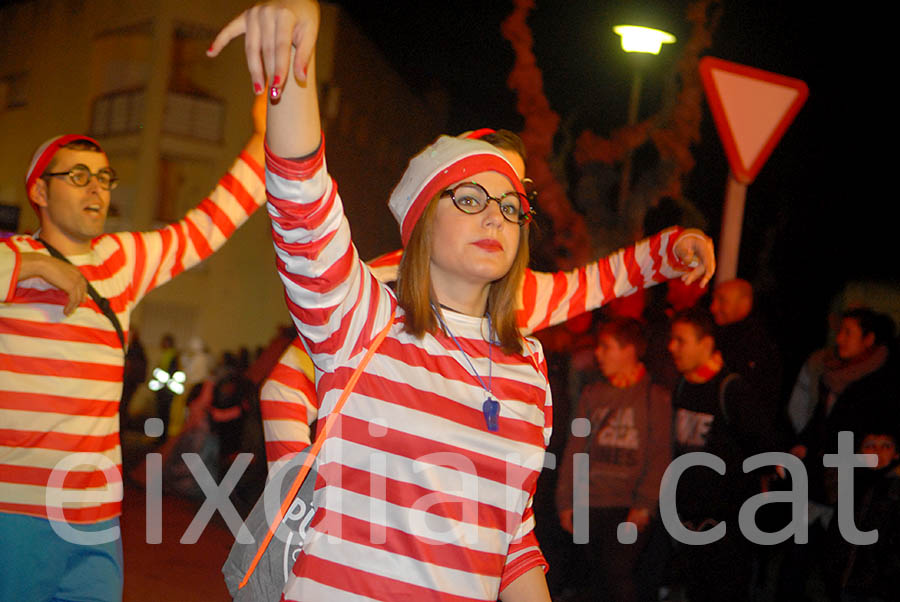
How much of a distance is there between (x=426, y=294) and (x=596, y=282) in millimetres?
1488

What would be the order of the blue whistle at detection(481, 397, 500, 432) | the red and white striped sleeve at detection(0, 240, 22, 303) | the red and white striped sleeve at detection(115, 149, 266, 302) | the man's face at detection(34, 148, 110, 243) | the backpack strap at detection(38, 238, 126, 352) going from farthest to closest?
the red and white striped sleeve at detection(115, 149, 266, 302) → the man's face at detection(34, 148, 110, 243) → the backpack strap at detection(38, 238, 126, 352) → the red and white striped sleeve at detection(0, 240, 22, 303) → the blue whistle at detection(481, 397, 500, 432)

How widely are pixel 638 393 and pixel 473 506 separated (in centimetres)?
381

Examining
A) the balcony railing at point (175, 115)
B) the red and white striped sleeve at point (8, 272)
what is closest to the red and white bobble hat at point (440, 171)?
the red and white striped sleeve at point (8, 272)

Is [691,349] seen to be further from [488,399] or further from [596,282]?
[488,399]

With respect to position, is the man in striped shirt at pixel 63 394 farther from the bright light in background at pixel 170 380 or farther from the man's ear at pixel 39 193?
the bright light in background at pixel 170 380

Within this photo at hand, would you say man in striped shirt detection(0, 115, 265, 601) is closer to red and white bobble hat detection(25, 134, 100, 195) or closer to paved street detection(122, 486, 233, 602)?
red and white bobble hat detection(25, 134, 100, 195)

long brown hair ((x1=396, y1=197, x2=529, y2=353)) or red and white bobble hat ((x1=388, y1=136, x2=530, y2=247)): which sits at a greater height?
red and white bobble hat ((x1=388, y1=136, x2=530, y2=247))

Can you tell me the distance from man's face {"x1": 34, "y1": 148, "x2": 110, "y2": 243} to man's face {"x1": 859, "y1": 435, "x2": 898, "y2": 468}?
451cm

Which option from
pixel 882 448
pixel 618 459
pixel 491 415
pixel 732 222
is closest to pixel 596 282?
pixel 732 222

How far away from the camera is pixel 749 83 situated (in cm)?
447

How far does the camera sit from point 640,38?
7160 mm

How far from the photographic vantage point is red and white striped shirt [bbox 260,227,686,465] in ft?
10.9

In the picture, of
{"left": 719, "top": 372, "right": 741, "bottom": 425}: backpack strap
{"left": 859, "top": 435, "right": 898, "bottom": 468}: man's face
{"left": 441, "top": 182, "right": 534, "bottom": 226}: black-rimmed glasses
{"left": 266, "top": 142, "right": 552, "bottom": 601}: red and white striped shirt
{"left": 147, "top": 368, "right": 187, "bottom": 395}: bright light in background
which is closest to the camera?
{"left": 266, "top": 142, "right": 552, "bottom": 601}: red and white striped shirt

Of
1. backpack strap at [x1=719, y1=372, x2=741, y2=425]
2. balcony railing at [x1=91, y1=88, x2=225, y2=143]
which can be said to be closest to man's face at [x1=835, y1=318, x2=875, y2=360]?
backpack strap at [x1=719, y1=372, x2=741, y2=425]
